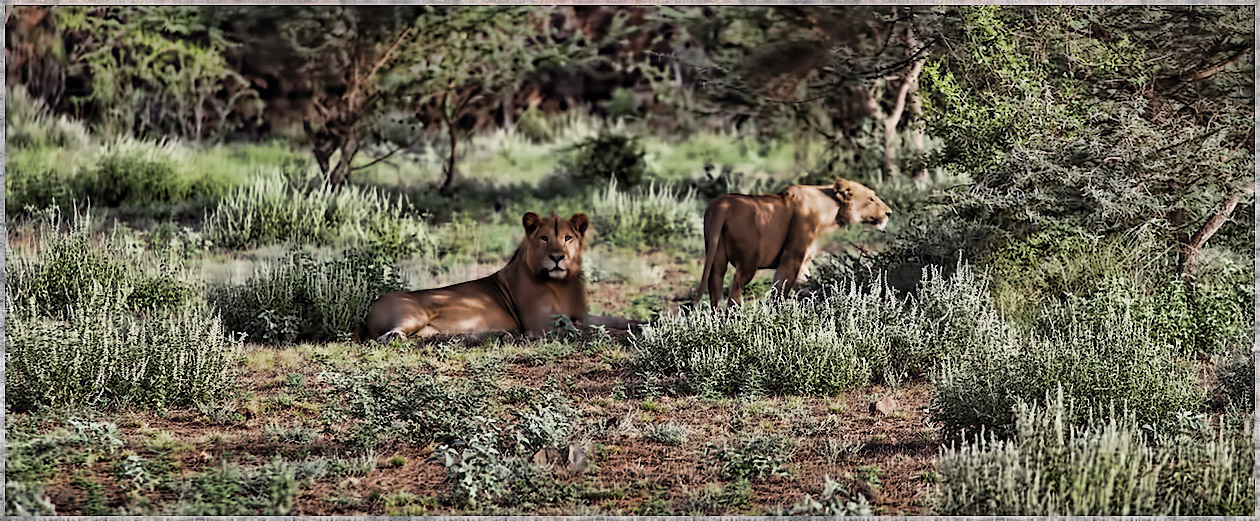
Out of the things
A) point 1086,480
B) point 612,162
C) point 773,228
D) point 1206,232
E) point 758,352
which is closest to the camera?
point 1086,480

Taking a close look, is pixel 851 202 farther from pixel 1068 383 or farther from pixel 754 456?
pixel 754 456

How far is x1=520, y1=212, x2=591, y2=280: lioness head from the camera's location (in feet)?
30.0

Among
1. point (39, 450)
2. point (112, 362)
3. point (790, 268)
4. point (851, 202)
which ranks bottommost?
point (39, 450)

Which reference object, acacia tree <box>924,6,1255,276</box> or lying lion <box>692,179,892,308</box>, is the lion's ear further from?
acacia tree <box>924,6,1255,276</box>

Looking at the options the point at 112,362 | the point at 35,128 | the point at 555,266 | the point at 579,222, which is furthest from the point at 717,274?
the point at 35,128

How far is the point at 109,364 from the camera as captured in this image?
7.17 meters

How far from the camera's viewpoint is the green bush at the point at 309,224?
1314 cm

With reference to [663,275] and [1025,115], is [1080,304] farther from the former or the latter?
[663,275]

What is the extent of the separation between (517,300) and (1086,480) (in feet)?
15.7

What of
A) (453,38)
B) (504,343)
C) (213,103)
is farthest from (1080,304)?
(213,103)

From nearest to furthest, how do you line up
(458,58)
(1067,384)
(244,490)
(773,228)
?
(244,490) < (1067,384) < (773,228) < (458,58)

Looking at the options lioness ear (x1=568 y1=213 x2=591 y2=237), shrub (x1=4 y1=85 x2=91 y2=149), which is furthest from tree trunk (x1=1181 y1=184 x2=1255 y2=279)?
shrub (x1=4 y1=85 x2=91 y2=149)

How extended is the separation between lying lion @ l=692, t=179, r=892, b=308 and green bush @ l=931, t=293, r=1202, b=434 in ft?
9.12

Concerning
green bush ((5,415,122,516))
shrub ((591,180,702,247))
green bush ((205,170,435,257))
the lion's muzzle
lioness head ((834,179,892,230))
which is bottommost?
green bush ((205,170,435,257))
